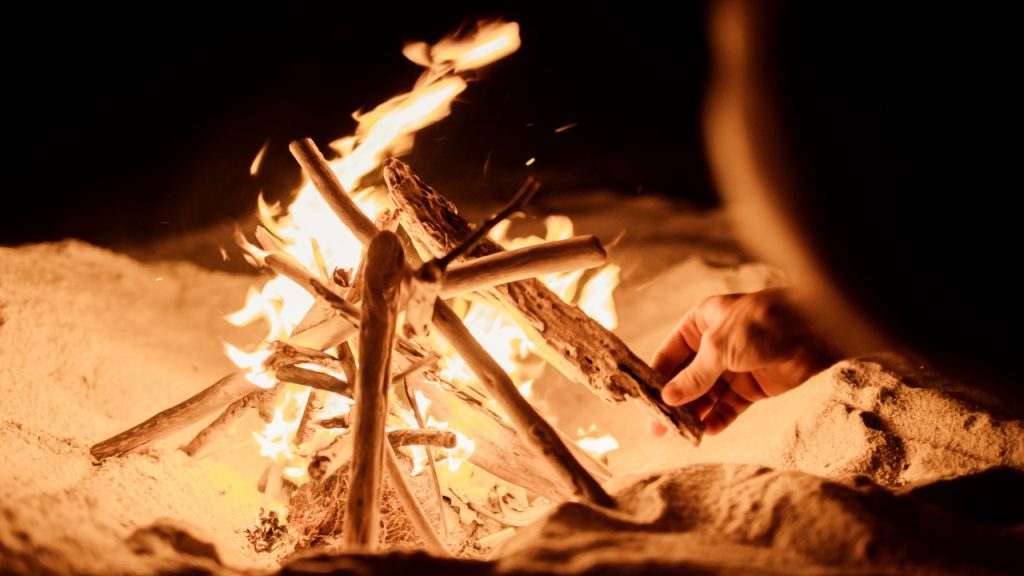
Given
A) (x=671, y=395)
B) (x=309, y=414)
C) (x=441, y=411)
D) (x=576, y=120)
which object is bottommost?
(x=671, y=395)

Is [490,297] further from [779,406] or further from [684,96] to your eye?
[684,96]

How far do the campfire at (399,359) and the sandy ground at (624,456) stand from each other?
0.90 feet

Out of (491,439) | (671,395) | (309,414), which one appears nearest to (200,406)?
(309,414)

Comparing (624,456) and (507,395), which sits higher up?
(507,395)

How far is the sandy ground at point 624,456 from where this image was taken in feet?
5.02

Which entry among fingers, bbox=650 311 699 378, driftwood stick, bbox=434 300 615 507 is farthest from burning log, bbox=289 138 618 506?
fingers, bbox=650 311 699 378

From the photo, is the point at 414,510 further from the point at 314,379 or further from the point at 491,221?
the point at 491,221

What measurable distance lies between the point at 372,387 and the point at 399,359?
2.71 ft

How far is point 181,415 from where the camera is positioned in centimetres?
267

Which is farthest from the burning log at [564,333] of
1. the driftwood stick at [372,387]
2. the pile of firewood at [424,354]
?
the driftwood stick at [372,387]

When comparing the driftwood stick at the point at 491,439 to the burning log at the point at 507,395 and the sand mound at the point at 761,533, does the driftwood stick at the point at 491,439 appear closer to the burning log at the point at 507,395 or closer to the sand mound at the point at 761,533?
the burning log at the point at 507,395

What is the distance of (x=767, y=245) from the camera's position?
4074mm

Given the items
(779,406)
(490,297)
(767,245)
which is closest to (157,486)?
(490,297)

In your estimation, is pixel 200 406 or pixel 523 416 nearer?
pixel 523 416
